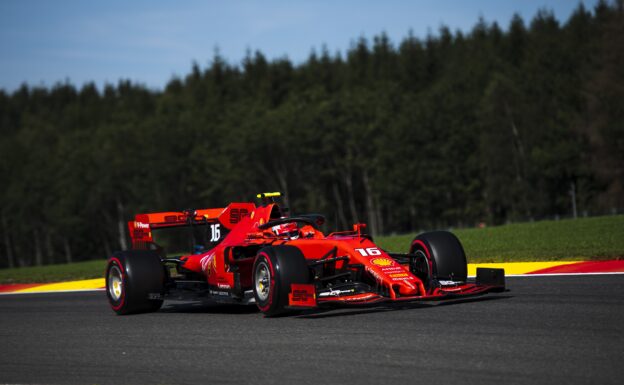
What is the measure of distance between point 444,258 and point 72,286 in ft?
37.7

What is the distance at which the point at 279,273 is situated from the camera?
432 inches

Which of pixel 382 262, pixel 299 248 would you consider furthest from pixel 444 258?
pixel 299 248

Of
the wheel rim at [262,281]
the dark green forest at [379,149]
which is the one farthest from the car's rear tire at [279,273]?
the dark green forest at [379,149]

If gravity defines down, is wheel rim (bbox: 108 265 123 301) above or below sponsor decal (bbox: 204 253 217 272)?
below

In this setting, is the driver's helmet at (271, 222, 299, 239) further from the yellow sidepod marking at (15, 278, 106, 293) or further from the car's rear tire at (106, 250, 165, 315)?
the yellow sidepod marking at (15, 278, 106, 293)

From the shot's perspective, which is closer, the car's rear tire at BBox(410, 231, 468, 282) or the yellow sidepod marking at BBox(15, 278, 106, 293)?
the car's rear tire at BBox(410, 231, 468, 282)

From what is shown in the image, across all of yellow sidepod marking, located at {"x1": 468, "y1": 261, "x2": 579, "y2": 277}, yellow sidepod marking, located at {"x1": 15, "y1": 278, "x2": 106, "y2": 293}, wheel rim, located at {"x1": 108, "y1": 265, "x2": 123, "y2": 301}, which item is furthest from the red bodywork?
yellow sidepod marking, located at {"x1": 15, "y1": 278, "x2": 106, "y2": 293}

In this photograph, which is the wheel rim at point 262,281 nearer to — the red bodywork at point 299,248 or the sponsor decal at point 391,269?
the red bodywork at point 299,248

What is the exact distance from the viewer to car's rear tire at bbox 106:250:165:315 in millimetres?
13273

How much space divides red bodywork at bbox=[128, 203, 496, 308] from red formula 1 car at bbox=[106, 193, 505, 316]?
0.01m

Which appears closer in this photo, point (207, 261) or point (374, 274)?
point (374, 274)

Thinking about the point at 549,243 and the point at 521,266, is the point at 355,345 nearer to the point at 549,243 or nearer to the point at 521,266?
the point at 521,266

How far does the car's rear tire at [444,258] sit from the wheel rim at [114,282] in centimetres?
468

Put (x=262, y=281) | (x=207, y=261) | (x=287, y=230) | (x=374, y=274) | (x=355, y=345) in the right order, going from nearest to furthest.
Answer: (x=355, y=345)
(x=374, y=274)
(x=262, y=281)
(x=287, y=230)
(x=207, y=261)
